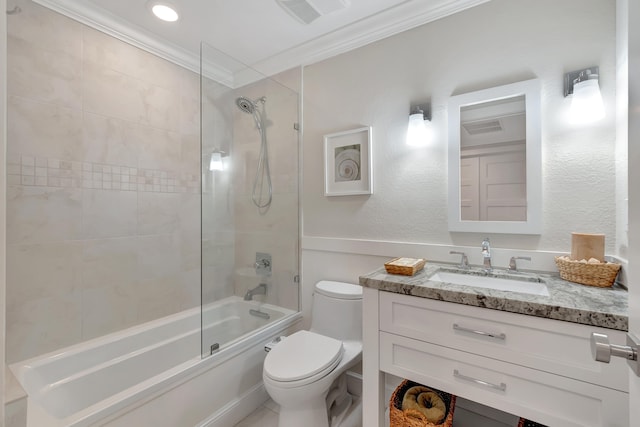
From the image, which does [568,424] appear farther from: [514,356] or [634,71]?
[634,71]

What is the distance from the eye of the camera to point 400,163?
176cm

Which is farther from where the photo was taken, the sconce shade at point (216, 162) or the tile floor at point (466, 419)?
the sconce shade at point (216, 162)

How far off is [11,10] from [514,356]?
2.75m

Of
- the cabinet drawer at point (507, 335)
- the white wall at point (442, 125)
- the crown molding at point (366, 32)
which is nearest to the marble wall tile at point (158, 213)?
the white wall at point (442, 125)

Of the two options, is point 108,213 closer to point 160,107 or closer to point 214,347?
point 160,107

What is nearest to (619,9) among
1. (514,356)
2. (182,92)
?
(514,356)

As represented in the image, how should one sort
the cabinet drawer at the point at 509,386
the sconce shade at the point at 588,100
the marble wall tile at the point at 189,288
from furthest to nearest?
the marble wall tile at the point at 189,288
the sconce shade at the point at 588,100
the cabinet drawer at the point at 509,386

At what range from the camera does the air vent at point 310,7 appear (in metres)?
1.59

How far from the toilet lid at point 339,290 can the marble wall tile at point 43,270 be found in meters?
1.47

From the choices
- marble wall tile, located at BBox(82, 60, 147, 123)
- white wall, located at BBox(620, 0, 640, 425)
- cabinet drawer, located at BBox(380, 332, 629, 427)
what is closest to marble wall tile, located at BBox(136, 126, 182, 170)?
marble wall tile, located at BBox(82, 60, 147, 123)

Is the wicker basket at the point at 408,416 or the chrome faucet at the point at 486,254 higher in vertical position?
the chrome faucet at the point at 486,254

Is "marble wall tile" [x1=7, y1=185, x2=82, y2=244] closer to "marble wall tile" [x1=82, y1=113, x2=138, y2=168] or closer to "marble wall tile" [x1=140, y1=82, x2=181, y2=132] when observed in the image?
"marble wall tile" [x1=82, y1=113, x2=138, y2=168]

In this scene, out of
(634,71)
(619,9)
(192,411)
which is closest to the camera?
(634,71)

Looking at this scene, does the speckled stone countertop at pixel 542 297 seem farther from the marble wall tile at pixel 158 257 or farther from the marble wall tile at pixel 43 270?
the marble wall tile at pixel 43 270
